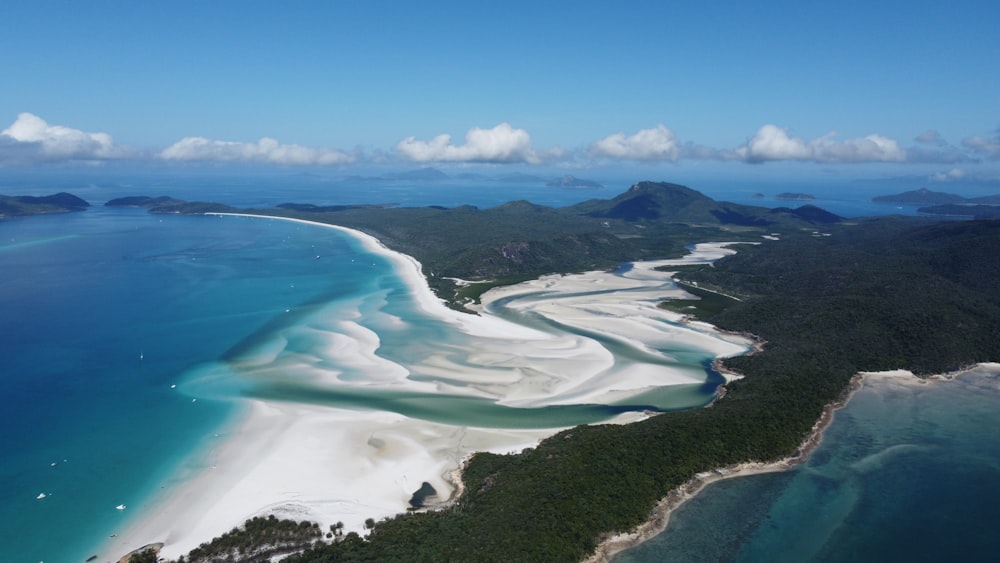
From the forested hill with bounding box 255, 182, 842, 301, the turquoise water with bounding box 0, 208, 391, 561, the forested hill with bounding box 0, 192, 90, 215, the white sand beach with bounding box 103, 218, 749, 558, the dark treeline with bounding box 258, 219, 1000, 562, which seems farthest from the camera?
the forested hill with bounding box 0, 192, 90, 215

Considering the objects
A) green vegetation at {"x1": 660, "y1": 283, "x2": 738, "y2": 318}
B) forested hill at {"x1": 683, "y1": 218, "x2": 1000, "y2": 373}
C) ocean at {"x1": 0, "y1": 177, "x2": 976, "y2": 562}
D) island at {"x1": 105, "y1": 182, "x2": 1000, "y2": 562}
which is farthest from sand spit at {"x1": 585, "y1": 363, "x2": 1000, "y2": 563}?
green vegetation at {"x1": 660, "y1": 283, "x2": 738, "y2": 318}

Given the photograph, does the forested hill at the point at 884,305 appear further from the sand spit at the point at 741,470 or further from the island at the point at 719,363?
the sand spit at the point at 741,470

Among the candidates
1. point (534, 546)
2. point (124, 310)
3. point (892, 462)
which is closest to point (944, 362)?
point (892, 462)

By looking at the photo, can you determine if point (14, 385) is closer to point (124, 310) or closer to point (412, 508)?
point (124, 310)

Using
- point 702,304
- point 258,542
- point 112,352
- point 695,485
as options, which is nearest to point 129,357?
point 112,352

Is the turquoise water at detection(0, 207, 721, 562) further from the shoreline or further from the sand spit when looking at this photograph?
the sand spit

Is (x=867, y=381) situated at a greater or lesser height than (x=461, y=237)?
lesser
